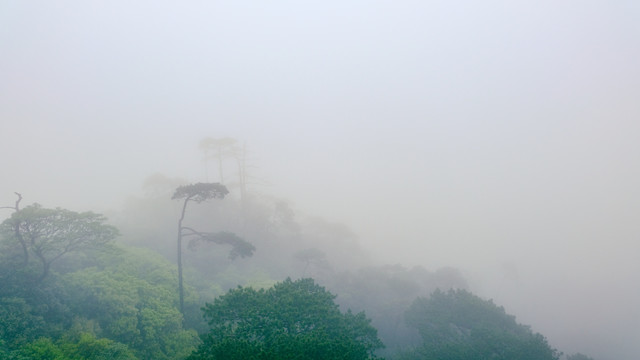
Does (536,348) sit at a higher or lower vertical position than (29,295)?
lower

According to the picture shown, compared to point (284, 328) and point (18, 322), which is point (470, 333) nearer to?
point (284, 328)

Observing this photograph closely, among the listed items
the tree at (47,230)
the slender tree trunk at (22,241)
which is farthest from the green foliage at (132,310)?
the slender tree trunk at (22,241)

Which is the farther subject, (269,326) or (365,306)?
(365,306)

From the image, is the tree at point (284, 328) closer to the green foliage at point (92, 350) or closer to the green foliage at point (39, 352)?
the green foliage at point (92, 350)

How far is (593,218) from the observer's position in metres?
170

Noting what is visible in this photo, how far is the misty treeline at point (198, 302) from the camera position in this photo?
15820mm

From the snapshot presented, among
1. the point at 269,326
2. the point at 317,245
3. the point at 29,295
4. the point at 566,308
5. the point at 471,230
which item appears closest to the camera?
the point at 269,326

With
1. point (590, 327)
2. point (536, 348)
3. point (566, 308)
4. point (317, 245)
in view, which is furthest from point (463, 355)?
point (566, 308)

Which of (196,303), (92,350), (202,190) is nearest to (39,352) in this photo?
(92,350)

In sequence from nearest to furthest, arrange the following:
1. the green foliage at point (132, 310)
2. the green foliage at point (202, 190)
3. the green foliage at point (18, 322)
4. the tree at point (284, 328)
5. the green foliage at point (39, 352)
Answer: the tree at point (284, 328) → the green foliage at point (39, 352) → the green foliage at point (18, 322) → the green foliage at point (132, 310) → the green foliage at point (202, 190)

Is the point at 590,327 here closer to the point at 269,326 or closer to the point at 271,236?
the point at 271,236

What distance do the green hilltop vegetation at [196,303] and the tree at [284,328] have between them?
0.06m

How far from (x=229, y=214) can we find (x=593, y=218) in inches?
7542

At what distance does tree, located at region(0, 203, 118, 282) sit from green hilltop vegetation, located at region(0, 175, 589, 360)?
3.1 inches
